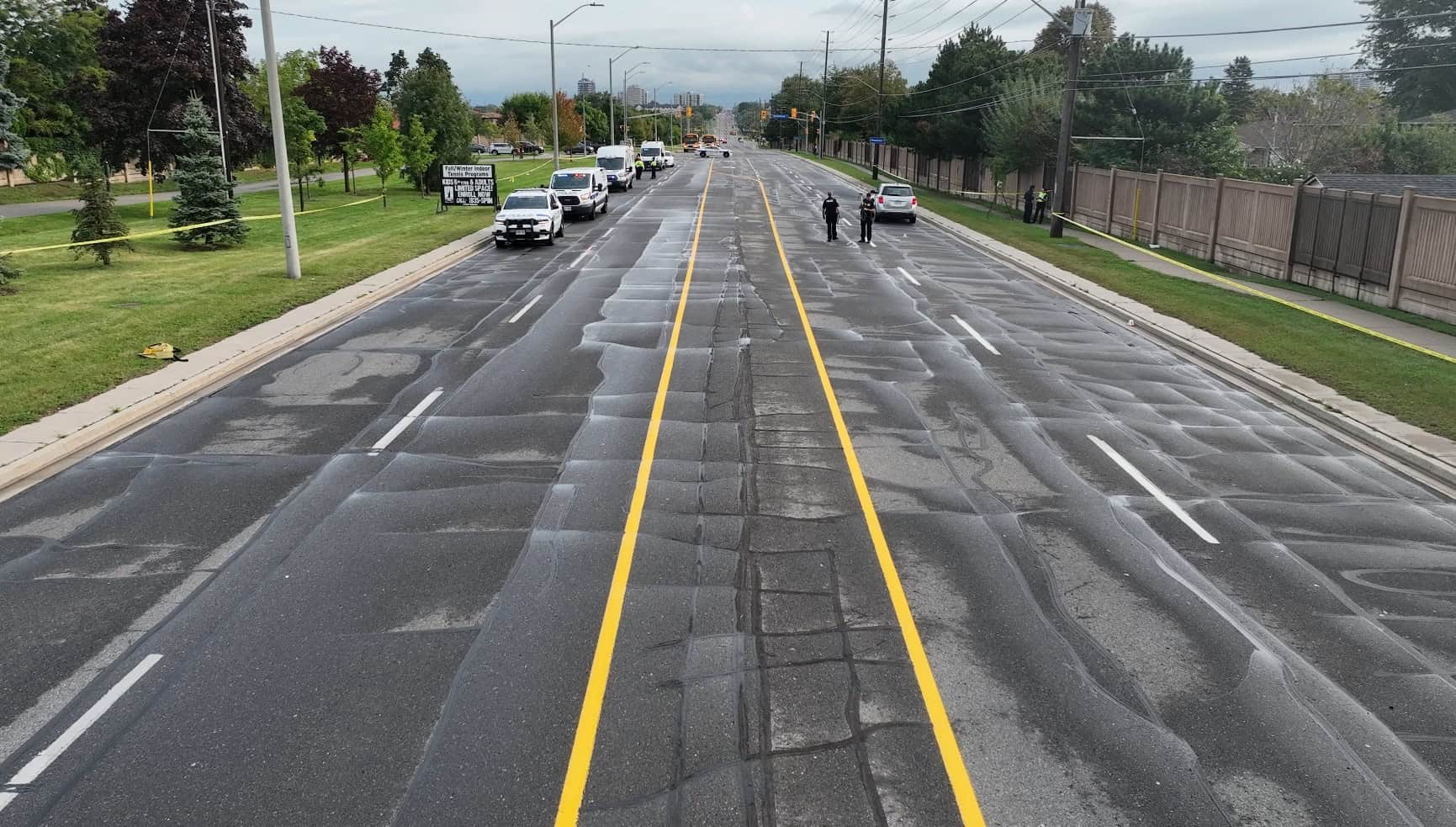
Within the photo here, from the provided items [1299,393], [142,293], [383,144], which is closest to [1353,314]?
[1299,393]

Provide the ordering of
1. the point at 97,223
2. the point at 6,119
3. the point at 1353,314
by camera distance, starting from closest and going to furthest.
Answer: the point at 1353,314
the point at 6,119
the point at 97,223

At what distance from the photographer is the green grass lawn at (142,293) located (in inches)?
560

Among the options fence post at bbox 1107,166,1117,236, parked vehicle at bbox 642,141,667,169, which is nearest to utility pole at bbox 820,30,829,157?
parked vehicle at bbox 642,141,667,169

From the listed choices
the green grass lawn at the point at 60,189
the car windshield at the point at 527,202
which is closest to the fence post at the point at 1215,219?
the car windshield at the point at 527,202

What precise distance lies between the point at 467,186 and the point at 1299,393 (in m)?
38.0

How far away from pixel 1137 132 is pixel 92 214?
37.8m

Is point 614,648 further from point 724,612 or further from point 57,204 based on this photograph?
point 57,204

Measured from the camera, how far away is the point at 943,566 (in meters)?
8.30

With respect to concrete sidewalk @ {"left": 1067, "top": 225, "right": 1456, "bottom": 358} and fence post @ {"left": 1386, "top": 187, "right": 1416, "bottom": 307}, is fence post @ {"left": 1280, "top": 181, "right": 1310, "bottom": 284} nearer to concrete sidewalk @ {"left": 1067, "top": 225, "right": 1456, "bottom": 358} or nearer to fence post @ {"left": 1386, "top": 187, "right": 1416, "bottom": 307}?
concrete sidewalk @ {"left": 1067, "top": 225, "right": 1456, "bottom": 358}

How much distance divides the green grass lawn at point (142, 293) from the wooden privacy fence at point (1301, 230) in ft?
73.9

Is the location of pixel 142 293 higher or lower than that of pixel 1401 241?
lower

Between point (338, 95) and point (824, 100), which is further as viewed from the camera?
point (824, 100)

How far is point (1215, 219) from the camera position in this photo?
96.5ft

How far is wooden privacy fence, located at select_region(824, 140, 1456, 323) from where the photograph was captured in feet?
67.2
